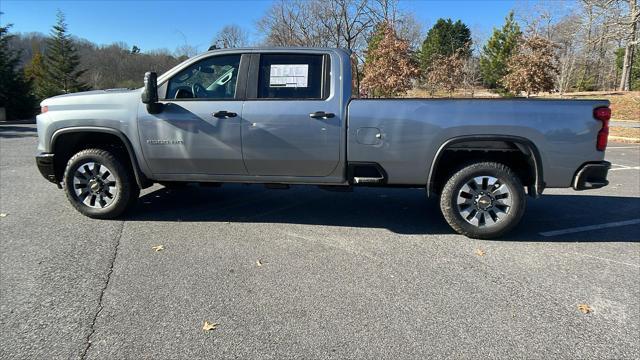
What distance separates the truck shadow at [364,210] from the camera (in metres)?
5.11

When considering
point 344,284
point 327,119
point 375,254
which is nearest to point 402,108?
point 327,119

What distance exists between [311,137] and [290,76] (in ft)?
2.39

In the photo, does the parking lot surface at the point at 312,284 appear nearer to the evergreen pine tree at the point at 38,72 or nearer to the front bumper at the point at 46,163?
the front bumper at the point at 46,163

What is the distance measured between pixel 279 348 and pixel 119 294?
4.84ft

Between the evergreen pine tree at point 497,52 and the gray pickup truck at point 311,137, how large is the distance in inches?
1291

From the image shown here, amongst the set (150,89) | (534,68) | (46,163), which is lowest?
(46,163)

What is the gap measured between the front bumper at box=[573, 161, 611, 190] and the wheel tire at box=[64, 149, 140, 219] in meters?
4.94

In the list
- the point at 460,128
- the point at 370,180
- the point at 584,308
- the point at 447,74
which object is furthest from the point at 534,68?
the point at 584,308

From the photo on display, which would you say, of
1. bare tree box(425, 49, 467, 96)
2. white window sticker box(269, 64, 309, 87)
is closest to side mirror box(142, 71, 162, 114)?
white window sticker box(269, 64, 309, 87)

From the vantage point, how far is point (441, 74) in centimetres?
2405

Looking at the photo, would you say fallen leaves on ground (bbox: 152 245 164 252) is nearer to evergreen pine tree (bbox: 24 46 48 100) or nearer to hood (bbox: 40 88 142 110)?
hood (bbox: 40 88 142 110)

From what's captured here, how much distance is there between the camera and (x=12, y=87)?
24.7 m

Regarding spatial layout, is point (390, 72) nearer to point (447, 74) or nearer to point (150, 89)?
point (447, 74)

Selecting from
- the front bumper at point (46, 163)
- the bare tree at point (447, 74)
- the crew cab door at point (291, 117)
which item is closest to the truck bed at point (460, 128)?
the crew cab door at point (291, 117)
